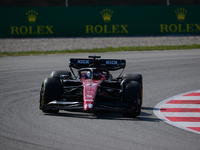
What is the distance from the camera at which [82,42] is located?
23.2 metres

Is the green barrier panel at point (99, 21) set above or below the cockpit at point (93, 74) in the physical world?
above

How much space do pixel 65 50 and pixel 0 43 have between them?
15.5ft

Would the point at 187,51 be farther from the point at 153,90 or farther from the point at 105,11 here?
the point at 153,90

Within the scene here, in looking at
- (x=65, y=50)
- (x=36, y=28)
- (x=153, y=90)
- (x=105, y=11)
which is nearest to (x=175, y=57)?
(x=65, y=50)

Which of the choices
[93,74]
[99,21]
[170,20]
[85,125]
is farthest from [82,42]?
[85,125]

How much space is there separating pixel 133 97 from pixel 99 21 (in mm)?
18252

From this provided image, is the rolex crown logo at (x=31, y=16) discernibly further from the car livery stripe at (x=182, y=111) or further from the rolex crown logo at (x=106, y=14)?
the car livery stripe at (x=182, y=111)

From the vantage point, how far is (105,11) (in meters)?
24.9

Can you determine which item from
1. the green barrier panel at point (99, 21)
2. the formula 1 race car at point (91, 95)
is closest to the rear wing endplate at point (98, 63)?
the formula 1 race car at point (91, 95)

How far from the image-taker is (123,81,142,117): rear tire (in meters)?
7.07

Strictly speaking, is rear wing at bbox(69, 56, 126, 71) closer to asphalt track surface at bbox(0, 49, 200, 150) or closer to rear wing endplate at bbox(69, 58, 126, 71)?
rear wing endplate at bbox(69, 58, 126, 71)

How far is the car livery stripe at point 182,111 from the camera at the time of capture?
21.9 ft

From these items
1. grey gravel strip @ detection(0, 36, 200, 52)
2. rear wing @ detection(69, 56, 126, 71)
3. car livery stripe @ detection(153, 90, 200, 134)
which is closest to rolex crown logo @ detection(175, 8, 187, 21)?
grey gravel strip @ detection(0, 36, 200, 52)

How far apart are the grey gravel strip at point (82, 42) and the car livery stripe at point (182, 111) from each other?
12.4 metres
